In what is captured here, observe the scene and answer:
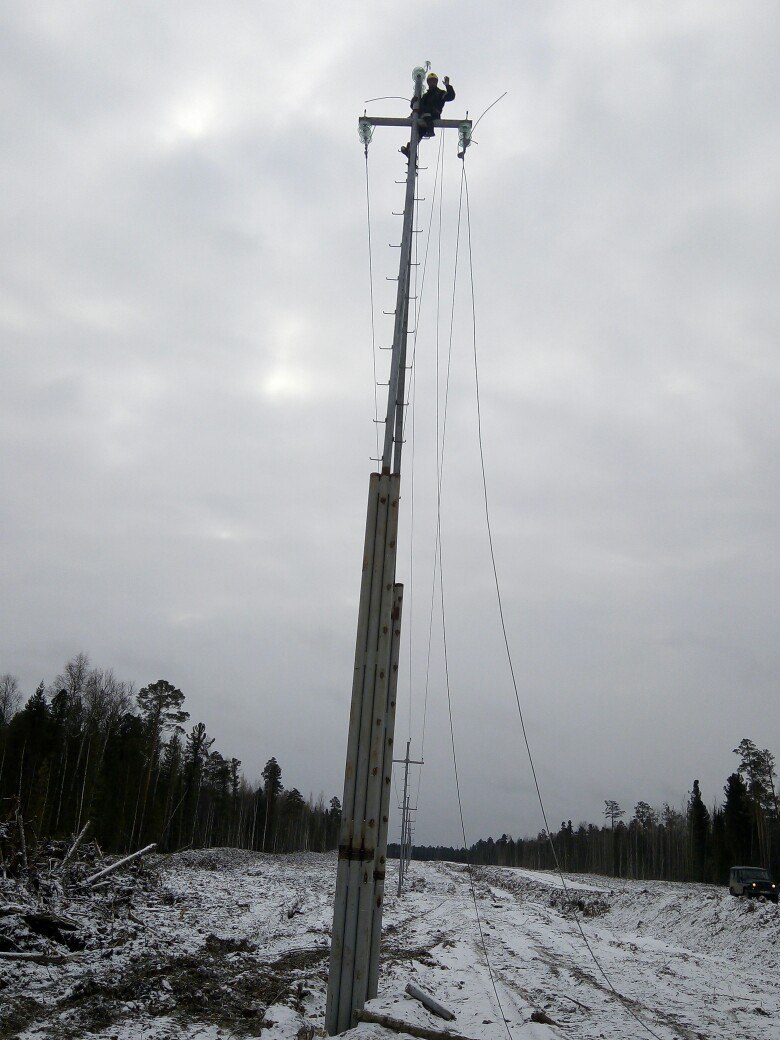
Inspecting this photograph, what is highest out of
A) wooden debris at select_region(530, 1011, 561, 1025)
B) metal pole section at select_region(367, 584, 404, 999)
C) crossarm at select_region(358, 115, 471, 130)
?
crossarm at select_region(358, 115, 471, 130)

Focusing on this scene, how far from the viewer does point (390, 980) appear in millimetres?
11141

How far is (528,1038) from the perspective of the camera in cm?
882

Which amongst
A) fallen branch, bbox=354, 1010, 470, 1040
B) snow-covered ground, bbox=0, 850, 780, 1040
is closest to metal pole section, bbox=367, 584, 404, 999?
snow-covered ground, bbox=0, 850, 780, 1040

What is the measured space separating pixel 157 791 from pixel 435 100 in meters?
65.0

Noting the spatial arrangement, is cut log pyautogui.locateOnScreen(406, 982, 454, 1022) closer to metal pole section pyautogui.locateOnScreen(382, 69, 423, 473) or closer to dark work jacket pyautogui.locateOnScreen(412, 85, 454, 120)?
metal pole section pyautogui.locateOnScreen(382, 69, 423, 473)

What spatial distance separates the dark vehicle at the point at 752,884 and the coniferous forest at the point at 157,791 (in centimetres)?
836

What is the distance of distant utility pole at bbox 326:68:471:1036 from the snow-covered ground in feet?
1.56

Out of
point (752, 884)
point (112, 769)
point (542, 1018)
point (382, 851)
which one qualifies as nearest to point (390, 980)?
point (542, 1018)

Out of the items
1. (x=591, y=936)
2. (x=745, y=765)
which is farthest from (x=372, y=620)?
(x=745, y=765)

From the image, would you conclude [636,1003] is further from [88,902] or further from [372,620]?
[88,902]

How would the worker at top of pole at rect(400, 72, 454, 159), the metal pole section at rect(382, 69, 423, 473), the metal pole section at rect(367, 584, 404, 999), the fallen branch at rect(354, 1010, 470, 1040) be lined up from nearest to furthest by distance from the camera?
the fallen branch at rect(354, 1010, 470, 1040) < the metal pole section at rect(367, 584, 404, 999) < the metal pole section at rect(382, 69, 423, 473) < the worker at top of pole at rect(400, 72, 454, 159)

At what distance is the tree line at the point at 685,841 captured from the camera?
66.5m

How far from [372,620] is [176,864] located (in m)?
37.3

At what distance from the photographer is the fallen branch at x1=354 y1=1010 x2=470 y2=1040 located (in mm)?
7973
